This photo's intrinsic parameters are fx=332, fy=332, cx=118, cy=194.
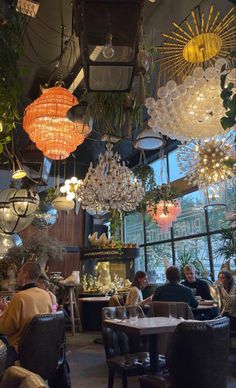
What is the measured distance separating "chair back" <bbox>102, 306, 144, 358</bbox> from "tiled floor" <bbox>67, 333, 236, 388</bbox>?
0.72 metres

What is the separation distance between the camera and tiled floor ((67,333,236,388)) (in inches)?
166

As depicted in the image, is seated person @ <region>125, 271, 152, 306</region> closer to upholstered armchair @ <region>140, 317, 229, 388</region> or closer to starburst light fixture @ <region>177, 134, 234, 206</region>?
starburst light fixture @ <region>177, 134, 234, 206</region>

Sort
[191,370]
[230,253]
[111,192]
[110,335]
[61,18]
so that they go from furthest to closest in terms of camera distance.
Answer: [230,253] < [111,192] < [61,18] < [110,335] < [191,370]

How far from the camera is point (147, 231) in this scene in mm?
10188

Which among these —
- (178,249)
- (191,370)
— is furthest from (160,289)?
(178,249)

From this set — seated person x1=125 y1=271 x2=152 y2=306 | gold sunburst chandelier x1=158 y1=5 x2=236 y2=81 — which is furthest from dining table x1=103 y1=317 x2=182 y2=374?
gold sunburst chandelier x1=158 y1=5 x2=236 y2=81

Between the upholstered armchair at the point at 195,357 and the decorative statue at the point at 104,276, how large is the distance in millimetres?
6415

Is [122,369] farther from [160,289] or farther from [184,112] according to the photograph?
[184,112]

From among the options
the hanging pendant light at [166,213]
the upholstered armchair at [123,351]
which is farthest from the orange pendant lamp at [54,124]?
the hanging pendant light at [166,213]

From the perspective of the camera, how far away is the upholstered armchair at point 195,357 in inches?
78.6

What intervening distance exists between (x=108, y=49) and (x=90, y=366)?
487cm

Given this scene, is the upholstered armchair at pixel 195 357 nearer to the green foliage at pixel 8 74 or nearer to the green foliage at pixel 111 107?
the green foliage at pixel 8 74

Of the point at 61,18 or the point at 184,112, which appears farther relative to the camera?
the point at 61,18

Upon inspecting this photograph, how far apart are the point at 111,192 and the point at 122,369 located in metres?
2.57
